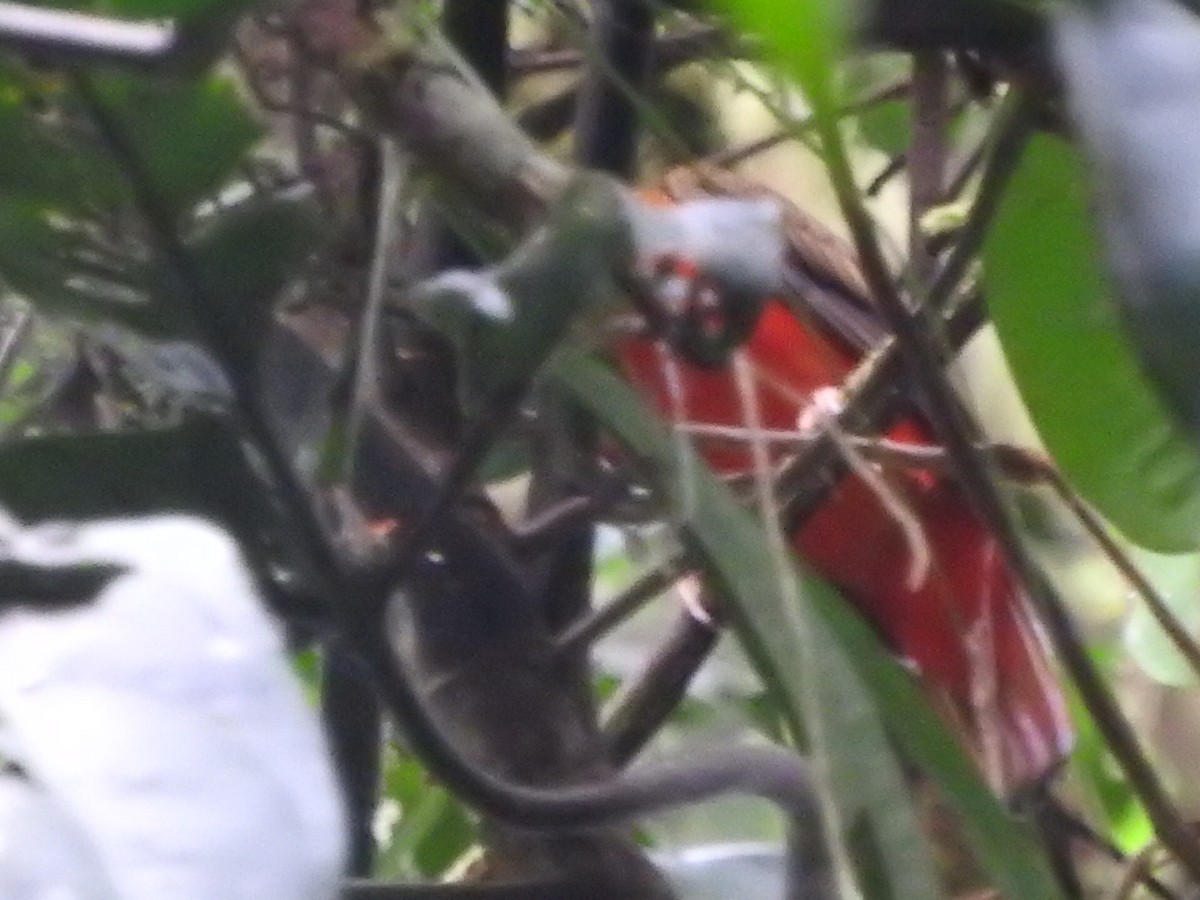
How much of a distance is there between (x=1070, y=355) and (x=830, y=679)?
22 cm

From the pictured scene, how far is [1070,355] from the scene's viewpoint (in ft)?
2.21

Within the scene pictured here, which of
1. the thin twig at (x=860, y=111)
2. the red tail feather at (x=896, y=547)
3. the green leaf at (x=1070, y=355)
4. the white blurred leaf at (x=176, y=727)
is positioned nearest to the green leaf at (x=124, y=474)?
the white blurred leaf at (x=176, y=727)

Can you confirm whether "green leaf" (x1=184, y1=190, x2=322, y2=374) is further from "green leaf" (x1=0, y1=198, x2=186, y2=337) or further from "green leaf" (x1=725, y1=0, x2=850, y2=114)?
"green leaf" (x1=725, y1=0, x2=850, y2=114)

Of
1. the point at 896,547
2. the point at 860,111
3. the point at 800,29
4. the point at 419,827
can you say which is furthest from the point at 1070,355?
the point at 896,547

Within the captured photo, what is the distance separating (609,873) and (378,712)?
116mm

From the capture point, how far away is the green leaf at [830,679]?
1.65 ft

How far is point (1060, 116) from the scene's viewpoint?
20.6 inches

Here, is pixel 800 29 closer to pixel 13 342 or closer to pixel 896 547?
pixel 13 342

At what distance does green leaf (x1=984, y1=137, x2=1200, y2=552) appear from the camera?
2.13 feet

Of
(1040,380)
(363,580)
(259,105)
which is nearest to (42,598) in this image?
(363,580)

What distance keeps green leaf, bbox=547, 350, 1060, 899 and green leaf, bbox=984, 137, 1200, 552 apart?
120 mm

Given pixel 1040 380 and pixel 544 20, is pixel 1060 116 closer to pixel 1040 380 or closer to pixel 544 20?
pixel 1040 380

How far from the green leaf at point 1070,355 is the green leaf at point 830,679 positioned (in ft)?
0.39

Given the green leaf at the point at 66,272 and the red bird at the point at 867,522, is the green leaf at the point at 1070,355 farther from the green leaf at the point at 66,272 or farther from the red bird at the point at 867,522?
the red bird at the point at 867,522
